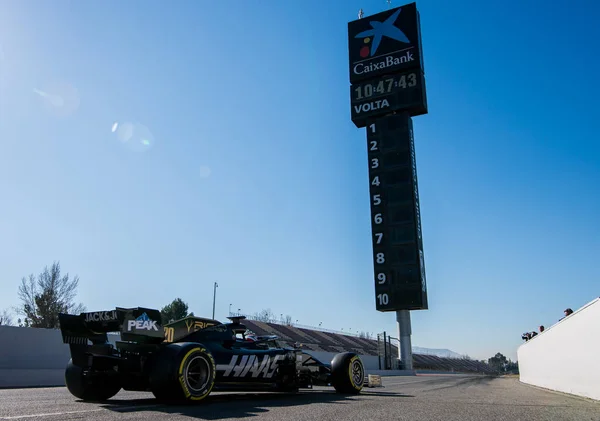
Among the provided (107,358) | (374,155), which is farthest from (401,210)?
(107,358)

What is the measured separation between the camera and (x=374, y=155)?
38281 mm

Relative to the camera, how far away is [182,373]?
637 centimetres

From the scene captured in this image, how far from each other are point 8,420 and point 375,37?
4384 centimetres

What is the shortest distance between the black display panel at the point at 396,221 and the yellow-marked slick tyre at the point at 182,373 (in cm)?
2986

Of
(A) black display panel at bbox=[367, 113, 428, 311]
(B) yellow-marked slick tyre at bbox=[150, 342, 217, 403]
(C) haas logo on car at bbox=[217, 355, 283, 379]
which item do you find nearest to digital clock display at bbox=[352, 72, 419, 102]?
(A) black display panel at bbox=[367, 113, 428, 311]

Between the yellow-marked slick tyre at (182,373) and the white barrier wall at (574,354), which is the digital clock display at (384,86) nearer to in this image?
the white barrier wall at (574,354)

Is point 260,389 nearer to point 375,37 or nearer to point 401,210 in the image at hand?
point 401,210

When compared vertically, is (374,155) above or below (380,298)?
above

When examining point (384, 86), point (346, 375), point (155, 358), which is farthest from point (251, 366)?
point (384, 86)

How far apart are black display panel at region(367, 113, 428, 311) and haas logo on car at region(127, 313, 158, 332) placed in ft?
99.3

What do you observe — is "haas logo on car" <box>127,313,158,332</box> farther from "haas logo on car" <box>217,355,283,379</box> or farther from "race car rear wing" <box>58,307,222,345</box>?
"haas logo on car" <box>217,355,283,379</box>

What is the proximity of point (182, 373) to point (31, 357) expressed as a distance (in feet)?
43.2

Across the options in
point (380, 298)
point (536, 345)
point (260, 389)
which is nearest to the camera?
point (260, 389)

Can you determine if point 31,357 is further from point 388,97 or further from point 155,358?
point 388,97
